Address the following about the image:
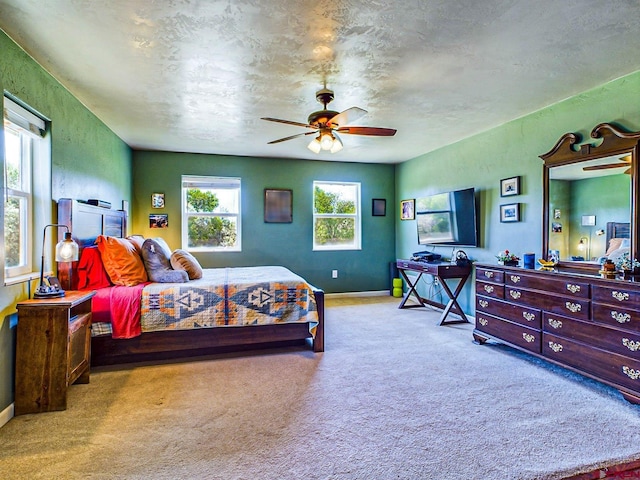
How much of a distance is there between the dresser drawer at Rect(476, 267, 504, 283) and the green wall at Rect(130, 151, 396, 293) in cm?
285

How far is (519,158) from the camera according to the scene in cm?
397

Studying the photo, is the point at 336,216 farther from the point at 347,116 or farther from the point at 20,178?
the point at 20,178

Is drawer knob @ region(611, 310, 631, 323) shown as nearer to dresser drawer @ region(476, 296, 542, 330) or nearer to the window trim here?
→ dresser drawer @ region(476, 296, 542, 330)

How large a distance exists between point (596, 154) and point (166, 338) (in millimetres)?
3987

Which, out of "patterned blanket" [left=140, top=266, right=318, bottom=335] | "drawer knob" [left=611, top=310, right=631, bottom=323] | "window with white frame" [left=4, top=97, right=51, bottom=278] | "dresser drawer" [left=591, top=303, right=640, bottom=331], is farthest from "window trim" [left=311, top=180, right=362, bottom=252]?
"drawer knob" [left=611, top=310, right=631, bottom=323]

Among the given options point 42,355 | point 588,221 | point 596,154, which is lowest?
point 42,355

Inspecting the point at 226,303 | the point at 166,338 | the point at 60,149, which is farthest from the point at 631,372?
the point at 60,149

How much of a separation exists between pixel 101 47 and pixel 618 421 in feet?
13.1

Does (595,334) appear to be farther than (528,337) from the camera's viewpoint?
No

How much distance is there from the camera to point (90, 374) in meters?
2.94

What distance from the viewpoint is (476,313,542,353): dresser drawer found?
10.2ft

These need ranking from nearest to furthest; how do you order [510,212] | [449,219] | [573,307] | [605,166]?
[573,307] → [605,166] → [510,212] → [449,219]

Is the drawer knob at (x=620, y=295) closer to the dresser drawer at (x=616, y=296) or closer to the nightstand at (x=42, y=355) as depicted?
the dresser drawer at (x=616, y=296)

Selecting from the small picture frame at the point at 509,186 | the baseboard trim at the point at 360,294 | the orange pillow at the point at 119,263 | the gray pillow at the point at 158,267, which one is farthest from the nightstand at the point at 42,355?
the baseboard trim at the point at 360,294
